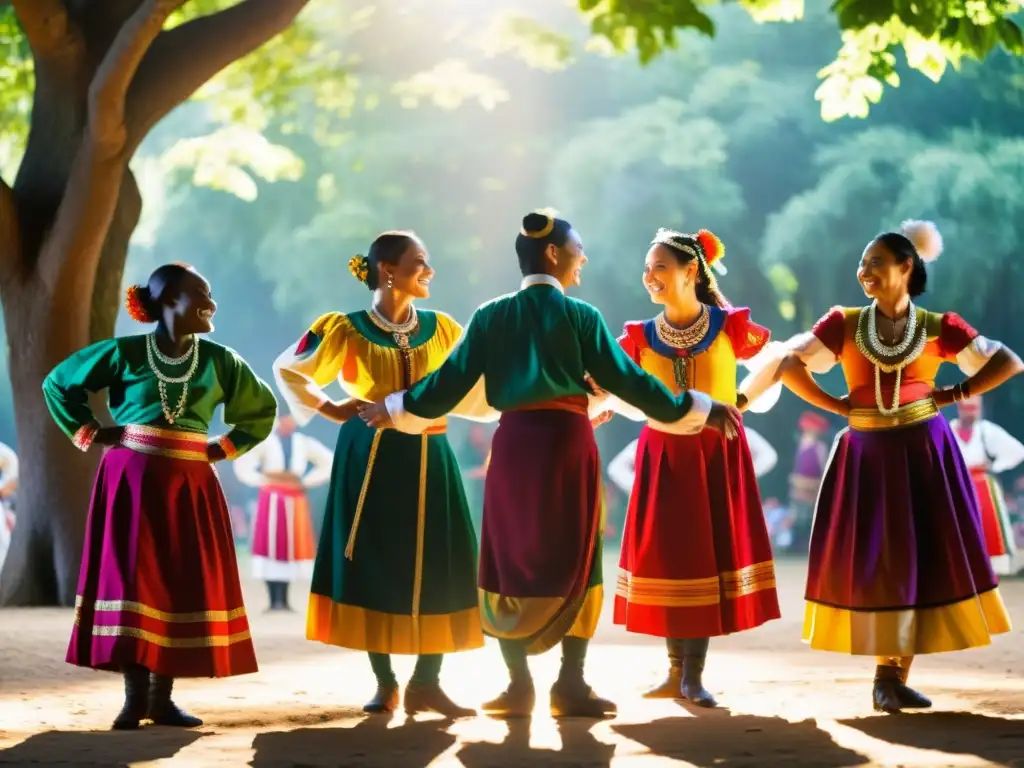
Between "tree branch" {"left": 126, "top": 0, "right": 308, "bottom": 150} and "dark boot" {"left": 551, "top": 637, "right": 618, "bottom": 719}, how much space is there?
4.99 meters

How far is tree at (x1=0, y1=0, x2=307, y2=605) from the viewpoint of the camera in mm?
9000

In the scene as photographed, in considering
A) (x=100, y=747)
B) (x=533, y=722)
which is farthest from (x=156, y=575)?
(x=533, y=722)

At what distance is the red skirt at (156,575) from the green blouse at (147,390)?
9 cm

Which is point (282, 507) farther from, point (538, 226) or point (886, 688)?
point (886, 688)

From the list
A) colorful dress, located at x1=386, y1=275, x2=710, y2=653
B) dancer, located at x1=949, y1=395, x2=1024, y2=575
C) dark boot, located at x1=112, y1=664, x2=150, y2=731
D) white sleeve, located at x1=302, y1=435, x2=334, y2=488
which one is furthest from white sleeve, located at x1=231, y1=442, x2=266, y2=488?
colorful dress, located at x1=386, y1=275, x2=710, y2=653

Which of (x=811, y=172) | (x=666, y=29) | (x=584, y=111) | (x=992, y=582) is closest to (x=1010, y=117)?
(x=811, y=172)

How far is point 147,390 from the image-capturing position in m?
5.36

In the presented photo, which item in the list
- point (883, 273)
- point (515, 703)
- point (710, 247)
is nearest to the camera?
point (515, 703)

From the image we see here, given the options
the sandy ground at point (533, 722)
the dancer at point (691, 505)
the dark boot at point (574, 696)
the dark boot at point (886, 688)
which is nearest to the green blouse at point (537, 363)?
the dancer at point (691, 505)

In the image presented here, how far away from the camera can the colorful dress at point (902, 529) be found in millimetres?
5484

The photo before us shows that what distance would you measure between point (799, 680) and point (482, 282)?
1727 cm

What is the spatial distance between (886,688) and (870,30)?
15.3 ft

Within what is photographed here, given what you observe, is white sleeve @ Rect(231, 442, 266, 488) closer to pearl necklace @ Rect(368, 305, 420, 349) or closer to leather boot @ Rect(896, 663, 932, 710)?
pearl necklace @ Rect(368, 305, 420, 349)

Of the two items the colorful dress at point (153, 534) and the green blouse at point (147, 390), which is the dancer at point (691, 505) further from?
the colorful dress at point (153, 534)
